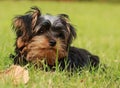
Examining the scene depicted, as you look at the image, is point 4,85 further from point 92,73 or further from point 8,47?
point 8,47

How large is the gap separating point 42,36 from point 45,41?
155mm

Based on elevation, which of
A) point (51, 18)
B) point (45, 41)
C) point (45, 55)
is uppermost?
point (51, 18)

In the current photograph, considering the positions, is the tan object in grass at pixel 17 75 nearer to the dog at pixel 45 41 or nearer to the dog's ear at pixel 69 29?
the dog at pixel 45 41

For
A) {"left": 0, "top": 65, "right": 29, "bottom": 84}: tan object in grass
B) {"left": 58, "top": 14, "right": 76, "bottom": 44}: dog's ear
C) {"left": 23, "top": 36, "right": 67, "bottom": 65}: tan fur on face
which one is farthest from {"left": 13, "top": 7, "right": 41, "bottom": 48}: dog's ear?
{"left": 0, "top": 65, "right": 29, "bottom": 84}: tan object in grass

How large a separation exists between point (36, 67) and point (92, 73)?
81cm

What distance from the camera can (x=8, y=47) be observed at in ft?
27.5

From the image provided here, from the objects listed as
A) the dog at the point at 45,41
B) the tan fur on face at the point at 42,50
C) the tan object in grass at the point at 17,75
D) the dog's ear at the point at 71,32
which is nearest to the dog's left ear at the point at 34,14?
the dog at the point at 45,41

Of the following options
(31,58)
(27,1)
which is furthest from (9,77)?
(27,1)

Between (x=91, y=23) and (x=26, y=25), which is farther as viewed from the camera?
(x=91, y=23)

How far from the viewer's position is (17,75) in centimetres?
597

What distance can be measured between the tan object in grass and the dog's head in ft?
2.72

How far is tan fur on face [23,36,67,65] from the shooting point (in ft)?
22.5

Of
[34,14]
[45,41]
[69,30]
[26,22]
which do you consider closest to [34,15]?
[34,14]

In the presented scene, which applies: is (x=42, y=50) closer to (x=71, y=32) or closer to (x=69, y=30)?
(x=69, y=30)
